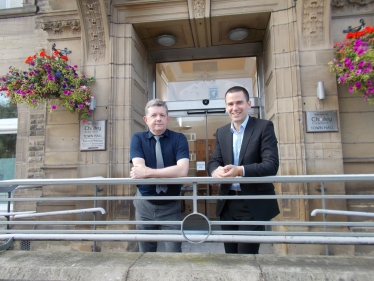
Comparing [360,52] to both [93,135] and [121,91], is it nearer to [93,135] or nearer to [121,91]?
[121,91]

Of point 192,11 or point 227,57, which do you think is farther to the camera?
point 227,57

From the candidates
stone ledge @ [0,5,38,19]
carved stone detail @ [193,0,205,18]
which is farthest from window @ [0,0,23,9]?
carved stone detail @ [193,0,205,18]

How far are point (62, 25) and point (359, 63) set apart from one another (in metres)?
5.72

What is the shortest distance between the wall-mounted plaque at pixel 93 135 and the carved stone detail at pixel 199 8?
2.89 metres

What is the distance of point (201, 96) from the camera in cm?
691

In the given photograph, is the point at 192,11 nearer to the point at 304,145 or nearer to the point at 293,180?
the point at 304,145

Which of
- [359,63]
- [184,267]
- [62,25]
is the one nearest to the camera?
[184,267]

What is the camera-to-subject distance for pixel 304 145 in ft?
14.9

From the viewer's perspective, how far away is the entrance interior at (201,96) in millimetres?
6648

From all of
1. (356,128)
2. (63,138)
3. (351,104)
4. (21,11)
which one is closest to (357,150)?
(356,128)

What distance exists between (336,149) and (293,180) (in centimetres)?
305

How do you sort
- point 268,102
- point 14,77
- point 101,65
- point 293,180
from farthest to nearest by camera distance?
point 268,102
point 101,65
point 14,77
point 293,180

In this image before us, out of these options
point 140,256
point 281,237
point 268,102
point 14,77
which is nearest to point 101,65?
point 14,77

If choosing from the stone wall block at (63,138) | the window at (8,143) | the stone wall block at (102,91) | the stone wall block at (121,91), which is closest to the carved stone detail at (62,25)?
the stone wall block at (102,91)
